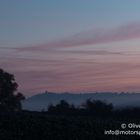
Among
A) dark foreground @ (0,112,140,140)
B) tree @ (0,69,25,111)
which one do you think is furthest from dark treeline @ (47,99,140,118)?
dark foreground @ (0,112,140,140)

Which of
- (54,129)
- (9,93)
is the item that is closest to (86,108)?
(9,93)

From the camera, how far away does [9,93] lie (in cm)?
6200

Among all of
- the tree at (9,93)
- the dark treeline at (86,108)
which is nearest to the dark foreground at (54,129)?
the dark treeline at (86,108)

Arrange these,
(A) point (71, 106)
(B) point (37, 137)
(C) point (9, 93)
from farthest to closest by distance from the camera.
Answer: (C) point (9, 93)
(A) point (71, 106)
(B) point (37, 137)

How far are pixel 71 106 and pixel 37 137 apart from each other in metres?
31.2

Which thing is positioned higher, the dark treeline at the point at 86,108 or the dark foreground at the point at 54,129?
the dark treeline at the point at 86,108

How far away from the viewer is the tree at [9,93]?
6009 cm

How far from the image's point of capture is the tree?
6009 centimetres

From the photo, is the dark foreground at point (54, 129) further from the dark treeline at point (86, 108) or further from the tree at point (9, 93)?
the tree at point (9, 93)

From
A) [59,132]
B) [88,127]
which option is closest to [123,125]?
[88,127]

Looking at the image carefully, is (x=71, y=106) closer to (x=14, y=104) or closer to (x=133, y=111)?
(x=14, y=104)

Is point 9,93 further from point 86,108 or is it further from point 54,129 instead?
point 54,129

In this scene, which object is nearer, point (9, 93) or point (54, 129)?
point (54, 129)

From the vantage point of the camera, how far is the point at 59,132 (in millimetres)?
28469
